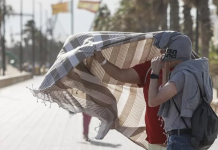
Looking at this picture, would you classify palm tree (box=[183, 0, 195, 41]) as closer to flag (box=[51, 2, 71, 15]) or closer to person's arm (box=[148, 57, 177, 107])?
person's arm (box=[148, 57, 177, 107])

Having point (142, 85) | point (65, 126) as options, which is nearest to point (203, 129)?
point (142, 85)

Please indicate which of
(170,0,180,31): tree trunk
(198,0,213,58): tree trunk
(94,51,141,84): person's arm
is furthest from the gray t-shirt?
(170,0,180,31): tree trunk

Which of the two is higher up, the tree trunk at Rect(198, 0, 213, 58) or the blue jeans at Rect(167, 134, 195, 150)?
the blue jeans at Rect(167, 134, 195, 150)

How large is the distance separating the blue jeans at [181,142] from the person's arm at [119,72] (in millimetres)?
772

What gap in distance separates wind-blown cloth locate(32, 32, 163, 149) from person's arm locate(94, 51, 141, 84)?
0.09 meters

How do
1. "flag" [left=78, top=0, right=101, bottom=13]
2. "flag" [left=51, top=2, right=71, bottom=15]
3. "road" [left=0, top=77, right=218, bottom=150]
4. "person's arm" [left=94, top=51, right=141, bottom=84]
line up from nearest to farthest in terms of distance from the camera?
1. "person's arm" [left=94, top=51, right=141, bottom=84]
2. "road" [left=0, top=77, right=218, bottom=150]
3. "flag" [left=78, top=0, right=101, bottom=13]
4. "flag" [left=51, top=2, right=71, bottom=15]

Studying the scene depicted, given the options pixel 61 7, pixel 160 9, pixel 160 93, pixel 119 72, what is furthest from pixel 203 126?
pixel 61 7

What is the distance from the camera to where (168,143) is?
14.5ft

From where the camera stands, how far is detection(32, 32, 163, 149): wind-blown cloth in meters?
4.81

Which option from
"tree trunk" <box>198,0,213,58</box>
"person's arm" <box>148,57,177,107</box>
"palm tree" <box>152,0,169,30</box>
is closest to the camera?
"person's arm" <box>148,57,177,107</box>

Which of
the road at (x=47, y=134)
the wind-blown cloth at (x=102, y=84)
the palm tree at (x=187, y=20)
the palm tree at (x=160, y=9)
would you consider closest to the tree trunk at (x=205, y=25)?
the palm tree at (x=187, y=20)

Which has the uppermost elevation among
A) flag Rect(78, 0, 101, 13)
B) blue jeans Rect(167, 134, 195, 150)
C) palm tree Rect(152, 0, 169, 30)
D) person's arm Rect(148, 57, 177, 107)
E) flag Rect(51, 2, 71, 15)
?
person's arm Rect(148, 57, 177, 107)

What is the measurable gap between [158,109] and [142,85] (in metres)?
0.36

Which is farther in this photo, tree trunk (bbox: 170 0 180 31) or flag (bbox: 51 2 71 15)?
flag (bbox: 51 2 71 15)
